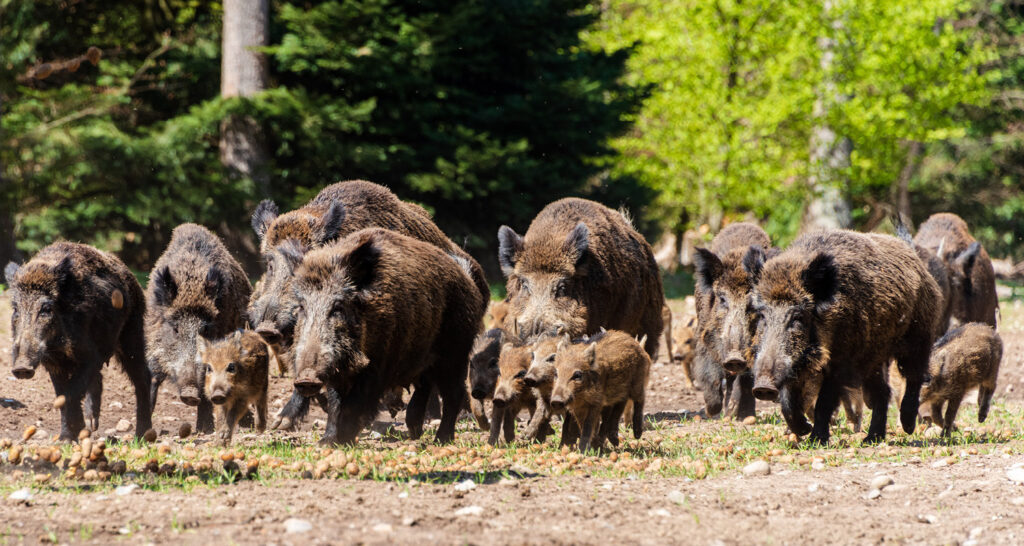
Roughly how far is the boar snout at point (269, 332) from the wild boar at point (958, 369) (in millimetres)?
5561

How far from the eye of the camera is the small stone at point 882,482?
676 centimetres

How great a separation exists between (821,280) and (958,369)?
230 cm

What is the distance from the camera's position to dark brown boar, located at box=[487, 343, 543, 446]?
27.8ft

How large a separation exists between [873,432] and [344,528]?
5292 millimetres

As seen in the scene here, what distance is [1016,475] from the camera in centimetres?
693

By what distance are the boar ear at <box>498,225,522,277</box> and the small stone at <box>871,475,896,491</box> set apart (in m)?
4.53

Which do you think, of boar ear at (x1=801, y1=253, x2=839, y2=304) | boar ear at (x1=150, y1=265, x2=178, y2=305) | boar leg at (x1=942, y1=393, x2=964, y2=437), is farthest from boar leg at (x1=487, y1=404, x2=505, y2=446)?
boar leg at (x1=942, y1=393, x2=964, y2=437)

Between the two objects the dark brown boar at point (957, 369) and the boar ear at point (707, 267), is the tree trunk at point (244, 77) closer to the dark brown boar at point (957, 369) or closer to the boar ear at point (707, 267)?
the boar ear at point (707, 267)

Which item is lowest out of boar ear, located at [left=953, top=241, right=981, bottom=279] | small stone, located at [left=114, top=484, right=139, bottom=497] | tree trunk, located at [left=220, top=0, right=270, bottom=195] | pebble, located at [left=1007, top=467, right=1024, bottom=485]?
small stone, located at [left=114, top=484, right=139, bottom=497]

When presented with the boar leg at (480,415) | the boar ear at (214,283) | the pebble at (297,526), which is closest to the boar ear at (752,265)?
the boar leg at (480,415)

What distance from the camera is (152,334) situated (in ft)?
31.6

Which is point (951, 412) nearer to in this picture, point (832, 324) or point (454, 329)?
point (832, 324)

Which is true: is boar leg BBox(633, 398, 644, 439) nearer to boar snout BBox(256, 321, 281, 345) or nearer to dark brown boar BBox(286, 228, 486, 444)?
dark brown boar BBox(286, 228, 486, 444)

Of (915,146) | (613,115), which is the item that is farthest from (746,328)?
(915,146)
